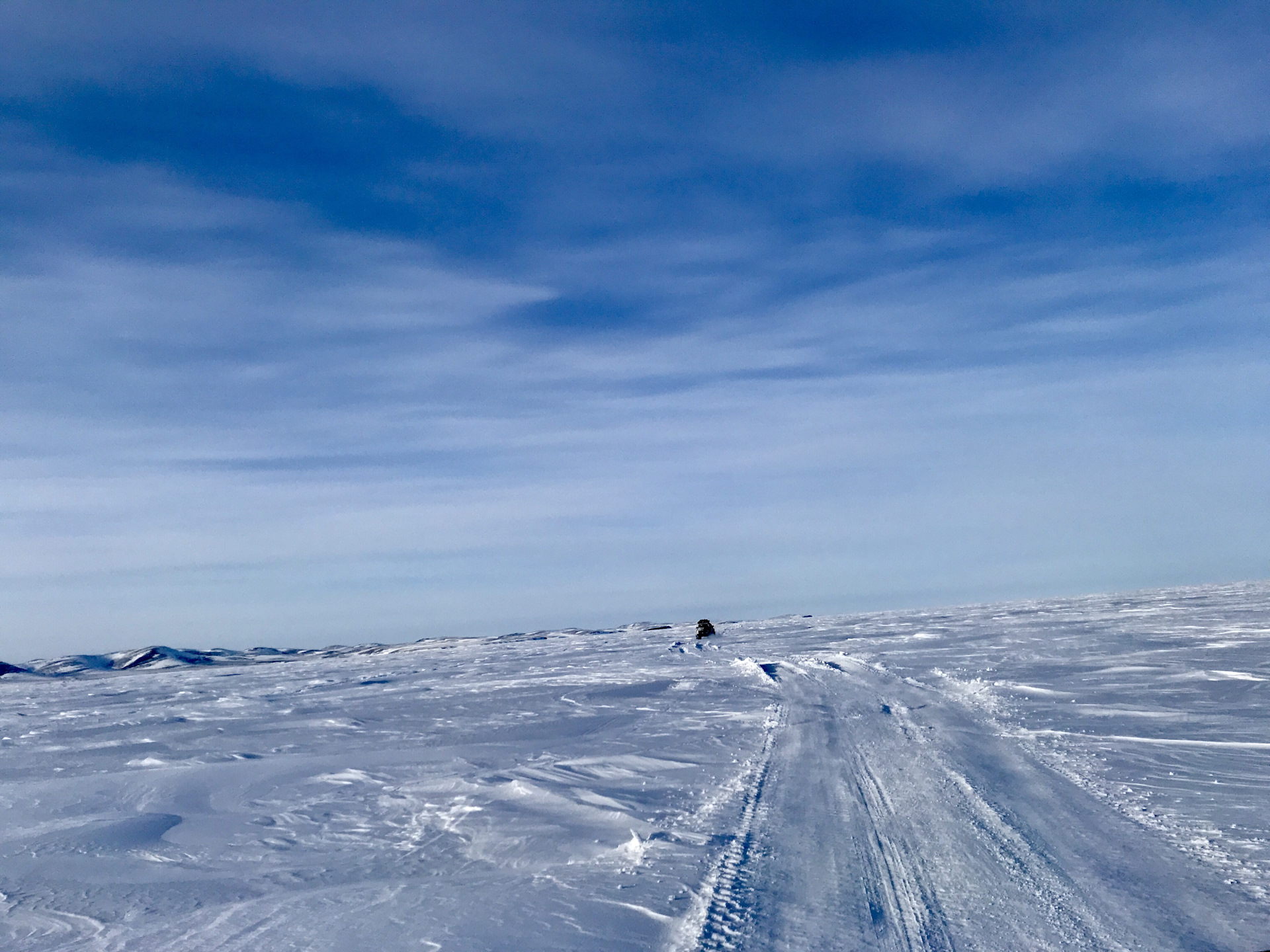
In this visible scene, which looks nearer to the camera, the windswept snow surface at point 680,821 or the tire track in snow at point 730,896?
the tire track in snow at point 730,896

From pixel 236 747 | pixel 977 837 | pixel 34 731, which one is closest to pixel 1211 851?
pixel 977 837

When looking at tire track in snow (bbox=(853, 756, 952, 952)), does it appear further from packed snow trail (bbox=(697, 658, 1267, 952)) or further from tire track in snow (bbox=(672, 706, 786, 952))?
tire track in snow (bbox=(672, 706, 786, 952))

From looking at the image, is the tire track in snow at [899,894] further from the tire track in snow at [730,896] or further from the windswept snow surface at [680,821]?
the tire track in snow at [730,896]

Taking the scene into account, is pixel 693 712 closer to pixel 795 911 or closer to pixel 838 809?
pixel 838 809

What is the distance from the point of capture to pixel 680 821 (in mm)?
6195

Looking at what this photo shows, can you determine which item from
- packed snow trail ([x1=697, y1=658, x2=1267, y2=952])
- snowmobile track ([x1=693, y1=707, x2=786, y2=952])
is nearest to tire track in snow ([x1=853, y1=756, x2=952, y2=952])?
packed snow trail ([x1=697, y1=658, x2=1267, y2=952])

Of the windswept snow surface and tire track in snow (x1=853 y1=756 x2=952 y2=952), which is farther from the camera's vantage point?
the windswept snow surface

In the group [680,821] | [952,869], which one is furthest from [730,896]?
[680,821]

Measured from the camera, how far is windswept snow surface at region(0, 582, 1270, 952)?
4.28 meters

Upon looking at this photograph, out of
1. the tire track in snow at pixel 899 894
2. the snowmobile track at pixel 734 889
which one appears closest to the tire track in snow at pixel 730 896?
the snowmobile track at pixel 734 889

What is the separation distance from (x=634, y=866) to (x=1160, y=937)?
9.64ft

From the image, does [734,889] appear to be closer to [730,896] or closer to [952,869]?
[730,896]

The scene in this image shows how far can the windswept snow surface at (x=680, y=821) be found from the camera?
4.28 metres

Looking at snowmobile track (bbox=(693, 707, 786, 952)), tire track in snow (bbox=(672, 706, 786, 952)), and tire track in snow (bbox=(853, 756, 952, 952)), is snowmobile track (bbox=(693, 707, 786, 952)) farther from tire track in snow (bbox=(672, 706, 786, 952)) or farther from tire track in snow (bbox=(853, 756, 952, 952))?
tire track in snow (bbox=(853, 756, 952, 952))
